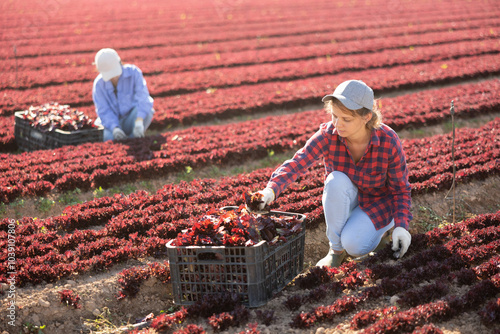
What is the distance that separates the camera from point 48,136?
27.6 ft

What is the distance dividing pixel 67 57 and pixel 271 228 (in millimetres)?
15410

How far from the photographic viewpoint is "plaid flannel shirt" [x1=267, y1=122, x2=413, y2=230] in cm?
434

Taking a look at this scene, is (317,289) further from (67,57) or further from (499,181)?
(67,57)

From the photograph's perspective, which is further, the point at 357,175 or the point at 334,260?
the point at 334,260

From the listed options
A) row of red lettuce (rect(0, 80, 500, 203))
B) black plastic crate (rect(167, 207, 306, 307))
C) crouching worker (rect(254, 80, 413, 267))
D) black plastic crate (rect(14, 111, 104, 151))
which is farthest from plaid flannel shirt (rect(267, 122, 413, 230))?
black plastic crate (rect(14, 111, 104, 151))

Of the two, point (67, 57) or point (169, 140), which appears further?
point (67, 57)

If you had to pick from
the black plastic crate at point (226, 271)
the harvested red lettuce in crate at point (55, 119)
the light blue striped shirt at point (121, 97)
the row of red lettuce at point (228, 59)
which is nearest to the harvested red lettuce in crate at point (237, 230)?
the black plastic crate at point (226, 271)

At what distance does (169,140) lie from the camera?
28.3 ft

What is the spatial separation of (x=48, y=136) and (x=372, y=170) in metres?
6.01

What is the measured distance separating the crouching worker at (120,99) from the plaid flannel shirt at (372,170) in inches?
188

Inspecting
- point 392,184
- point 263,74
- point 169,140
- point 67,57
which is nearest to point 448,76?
point 263,74

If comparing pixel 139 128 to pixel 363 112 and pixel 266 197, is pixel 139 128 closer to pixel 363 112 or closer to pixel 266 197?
pixel 266 197

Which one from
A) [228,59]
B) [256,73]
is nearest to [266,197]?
[256,73]

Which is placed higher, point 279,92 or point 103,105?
point 103,105
